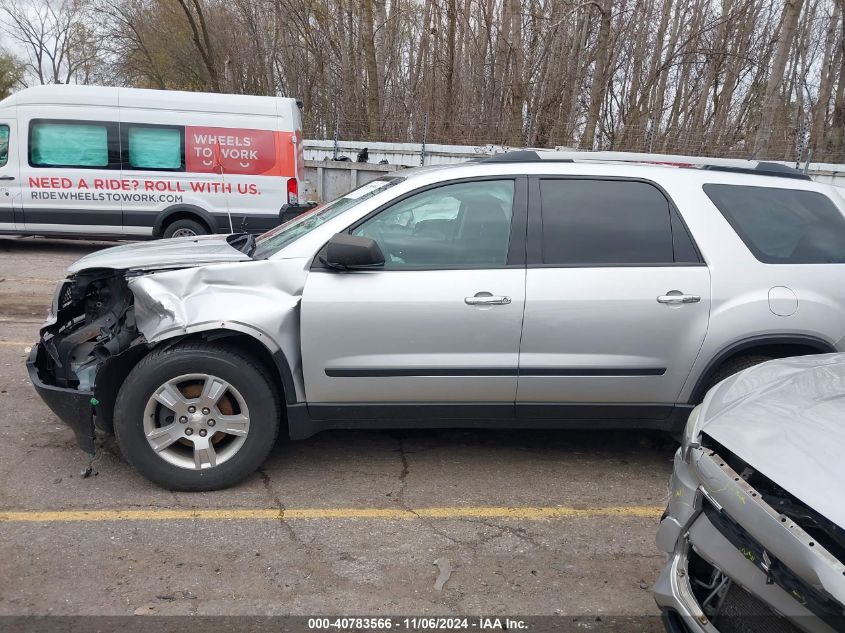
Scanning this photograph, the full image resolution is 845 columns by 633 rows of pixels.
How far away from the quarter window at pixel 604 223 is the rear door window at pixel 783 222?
15.5 inches

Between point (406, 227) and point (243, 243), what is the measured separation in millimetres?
1129

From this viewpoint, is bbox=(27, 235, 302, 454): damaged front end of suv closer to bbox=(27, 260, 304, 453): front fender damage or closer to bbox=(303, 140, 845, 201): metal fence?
bbox=(27, 260, 304, 453): front fender damage

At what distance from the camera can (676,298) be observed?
12.2 feet

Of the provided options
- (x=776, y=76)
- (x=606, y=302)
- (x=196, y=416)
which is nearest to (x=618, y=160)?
(x=606, y=302)

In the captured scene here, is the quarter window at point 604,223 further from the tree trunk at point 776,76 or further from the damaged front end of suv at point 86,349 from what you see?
the tree trunk at point 776,76

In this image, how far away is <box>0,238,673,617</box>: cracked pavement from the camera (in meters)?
2.85

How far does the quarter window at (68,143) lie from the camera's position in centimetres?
1037

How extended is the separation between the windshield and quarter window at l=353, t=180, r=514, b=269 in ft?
0.75

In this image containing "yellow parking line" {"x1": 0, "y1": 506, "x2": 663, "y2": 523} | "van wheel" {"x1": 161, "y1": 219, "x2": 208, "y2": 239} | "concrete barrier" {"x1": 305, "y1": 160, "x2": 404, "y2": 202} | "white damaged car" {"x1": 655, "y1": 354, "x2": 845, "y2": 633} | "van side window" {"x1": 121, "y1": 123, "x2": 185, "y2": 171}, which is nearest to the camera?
"white damaged car" {"x1": 655, "y1": 354, "x2": 845, "y2": 633}

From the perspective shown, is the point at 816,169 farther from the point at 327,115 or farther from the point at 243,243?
the point at 327,115

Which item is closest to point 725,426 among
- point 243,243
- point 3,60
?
point 243,243

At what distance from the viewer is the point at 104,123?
10430 millimetres

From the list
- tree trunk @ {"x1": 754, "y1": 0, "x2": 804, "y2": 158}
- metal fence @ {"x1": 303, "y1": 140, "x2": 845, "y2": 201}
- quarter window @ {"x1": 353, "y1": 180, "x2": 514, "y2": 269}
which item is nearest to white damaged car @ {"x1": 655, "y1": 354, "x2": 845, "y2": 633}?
quarter window @ {"x1": 353, "y1": 180, "x2": 514, "y2": 269}

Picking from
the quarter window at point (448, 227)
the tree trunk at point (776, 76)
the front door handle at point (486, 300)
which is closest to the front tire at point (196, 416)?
the quarter window at point (448, 227)
